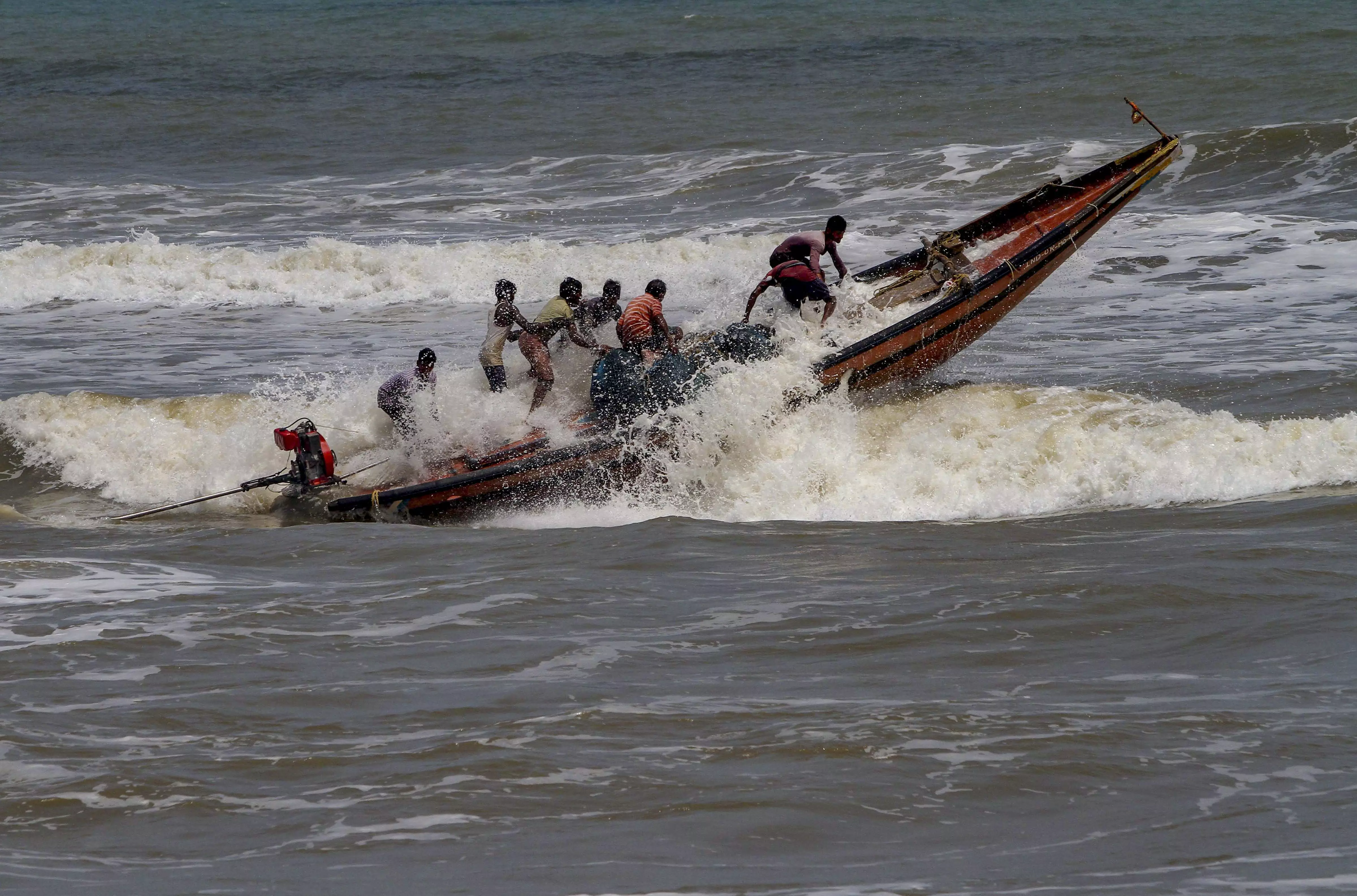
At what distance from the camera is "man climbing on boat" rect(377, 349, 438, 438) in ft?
34.6

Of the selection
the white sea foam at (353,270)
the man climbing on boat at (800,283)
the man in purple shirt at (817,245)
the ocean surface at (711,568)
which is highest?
the white sea foam at (353,270)

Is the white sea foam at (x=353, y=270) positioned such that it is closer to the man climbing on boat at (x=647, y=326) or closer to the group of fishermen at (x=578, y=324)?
the group of fishermen at (x=578, y=324)

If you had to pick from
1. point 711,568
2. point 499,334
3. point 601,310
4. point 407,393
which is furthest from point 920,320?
point 407,393

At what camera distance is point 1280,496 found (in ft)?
30.0

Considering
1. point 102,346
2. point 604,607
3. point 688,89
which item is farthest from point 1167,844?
point 688,89

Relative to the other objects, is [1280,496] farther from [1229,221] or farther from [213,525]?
[1229,221]

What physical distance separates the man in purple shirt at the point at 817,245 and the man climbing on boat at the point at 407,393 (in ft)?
9.02

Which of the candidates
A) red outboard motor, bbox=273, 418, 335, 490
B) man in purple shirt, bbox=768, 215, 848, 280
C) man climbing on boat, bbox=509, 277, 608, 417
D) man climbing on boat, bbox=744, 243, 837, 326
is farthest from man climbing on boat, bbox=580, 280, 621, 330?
red outboard motor, bbox=273, 418, 335, 490

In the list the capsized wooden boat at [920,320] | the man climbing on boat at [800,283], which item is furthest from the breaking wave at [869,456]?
the man climbing on boat at [800,283]

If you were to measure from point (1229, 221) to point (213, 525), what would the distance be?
533 inches

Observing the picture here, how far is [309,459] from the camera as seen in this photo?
10.3 metres

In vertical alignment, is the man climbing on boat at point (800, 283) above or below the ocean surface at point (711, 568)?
above

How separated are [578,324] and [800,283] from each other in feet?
5.66

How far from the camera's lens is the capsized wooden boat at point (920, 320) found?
32.8ft
